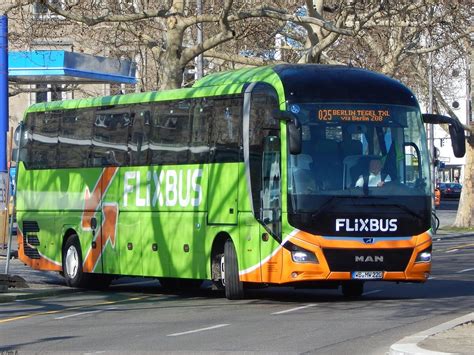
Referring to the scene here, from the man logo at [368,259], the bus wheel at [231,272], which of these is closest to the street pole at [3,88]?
the bus wheel at [231,272]

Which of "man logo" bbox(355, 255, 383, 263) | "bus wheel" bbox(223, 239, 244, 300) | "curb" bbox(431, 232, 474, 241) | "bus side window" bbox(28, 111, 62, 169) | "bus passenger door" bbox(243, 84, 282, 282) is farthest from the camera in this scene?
"curb" bbox(431, 232, 474, 241)

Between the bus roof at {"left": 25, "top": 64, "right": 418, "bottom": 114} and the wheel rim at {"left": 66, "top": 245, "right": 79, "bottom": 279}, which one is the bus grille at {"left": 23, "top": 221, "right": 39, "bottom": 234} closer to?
the wheel rim at {"left": 66, "top": 245, "right": 79, "bottom": 279}

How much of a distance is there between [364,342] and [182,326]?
10.1 feet

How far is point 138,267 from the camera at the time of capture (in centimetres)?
2191

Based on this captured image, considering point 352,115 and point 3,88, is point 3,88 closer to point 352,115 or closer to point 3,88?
point 3,88

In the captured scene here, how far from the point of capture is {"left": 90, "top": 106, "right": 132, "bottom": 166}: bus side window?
22.4m

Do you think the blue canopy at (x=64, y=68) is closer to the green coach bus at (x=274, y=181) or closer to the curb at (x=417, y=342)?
the green coach bus at (x=274, y=181)

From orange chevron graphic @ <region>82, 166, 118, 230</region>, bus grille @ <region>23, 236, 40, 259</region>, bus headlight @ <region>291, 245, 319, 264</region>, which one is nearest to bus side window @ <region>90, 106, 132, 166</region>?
orange chevron graphic @ <region>82, 166, 118, 230</region>

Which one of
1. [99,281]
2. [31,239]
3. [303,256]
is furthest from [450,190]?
[303,256]

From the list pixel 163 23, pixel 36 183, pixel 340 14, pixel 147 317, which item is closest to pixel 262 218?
pixel 147 317

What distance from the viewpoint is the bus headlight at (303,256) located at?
18.5 m

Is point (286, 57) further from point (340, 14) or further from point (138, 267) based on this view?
point (138, 267)

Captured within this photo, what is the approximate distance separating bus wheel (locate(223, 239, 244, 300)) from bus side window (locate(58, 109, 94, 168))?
4842 millimetres

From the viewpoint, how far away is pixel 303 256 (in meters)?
18.5
